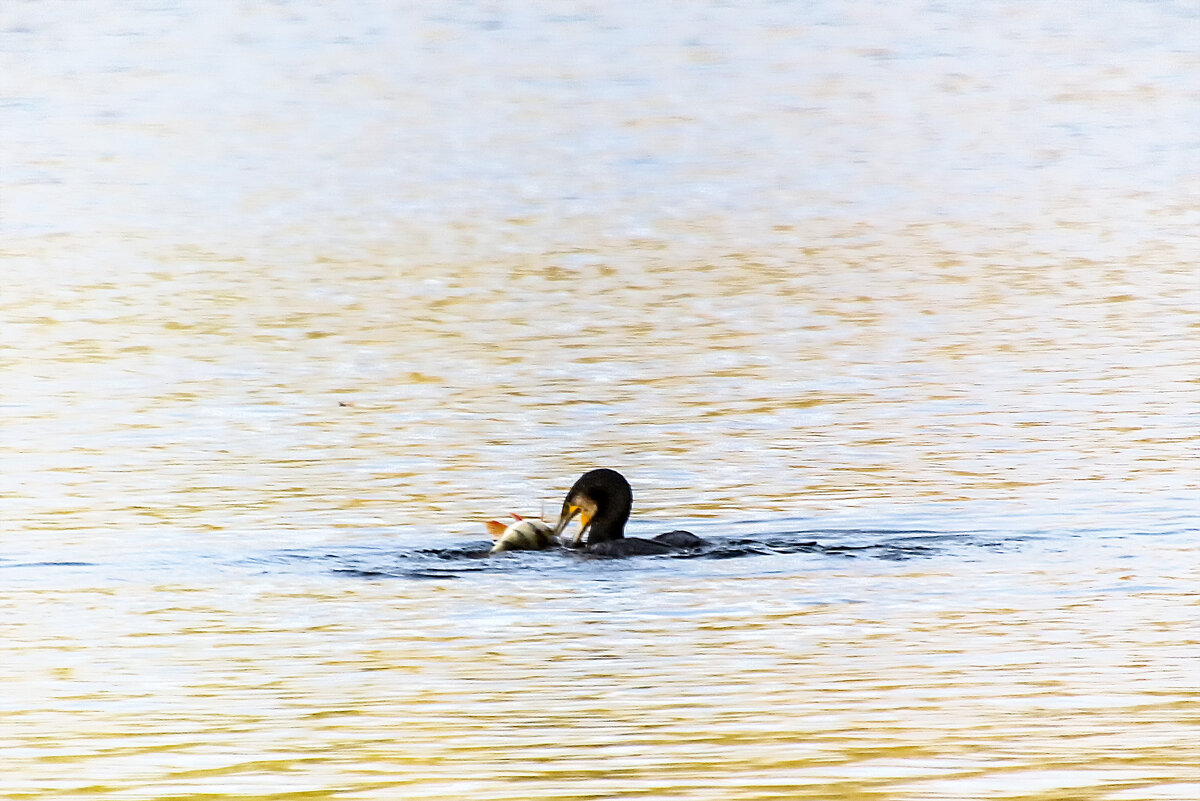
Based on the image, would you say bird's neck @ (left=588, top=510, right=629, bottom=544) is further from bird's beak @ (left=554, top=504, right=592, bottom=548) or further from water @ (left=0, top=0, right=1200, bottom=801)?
water @ (left=0, top=0, right=1200, bottom=801)

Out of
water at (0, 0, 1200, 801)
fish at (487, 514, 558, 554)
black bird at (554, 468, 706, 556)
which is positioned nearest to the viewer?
water at (0, 0, 1200, 801)

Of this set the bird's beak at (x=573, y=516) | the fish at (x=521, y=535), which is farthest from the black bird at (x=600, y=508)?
the fish at (x=521, y=535)

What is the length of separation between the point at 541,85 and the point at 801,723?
2028 centimetres

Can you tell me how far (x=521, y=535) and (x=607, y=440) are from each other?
198cm

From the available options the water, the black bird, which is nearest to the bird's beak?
the black bird

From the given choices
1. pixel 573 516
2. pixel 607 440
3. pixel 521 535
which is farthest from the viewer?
pixel 607 440

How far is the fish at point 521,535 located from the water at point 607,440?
0.29ft

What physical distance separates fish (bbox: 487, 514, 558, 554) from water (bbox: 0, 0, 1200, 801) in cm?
9

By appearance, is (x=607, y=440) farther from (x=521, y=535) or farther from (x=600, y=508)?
(x=521, y=535)

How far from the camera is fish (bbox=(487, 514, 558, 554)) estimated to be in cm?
906

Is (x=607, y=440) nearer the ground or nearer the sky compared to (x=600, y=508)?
nearer the sky

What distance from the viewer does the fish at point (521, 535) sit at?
906 cm

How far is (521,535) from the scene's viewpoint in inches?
358

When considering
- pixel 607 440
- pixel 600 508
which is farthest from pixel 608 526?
pixel 607 440
